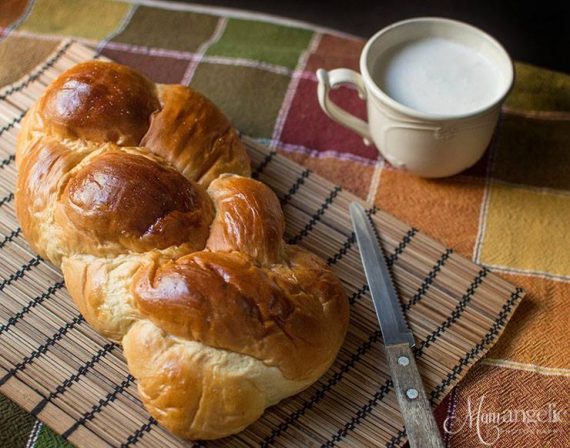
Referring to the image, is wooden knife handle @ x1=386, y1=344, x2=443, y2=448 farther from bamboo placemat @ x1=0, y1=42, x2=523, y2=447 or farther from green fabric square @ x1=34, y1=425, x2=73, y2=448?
green fabric square @ x1=34, y1=425, x2=73, y2=448

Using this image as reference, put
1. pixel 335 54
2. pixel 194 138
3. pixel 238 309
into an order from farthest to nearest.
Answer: pixel 335 54, pixel 194 138, pixel 238 309

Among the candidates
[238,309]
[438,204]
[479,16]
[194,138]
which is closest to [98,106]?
[194,138]

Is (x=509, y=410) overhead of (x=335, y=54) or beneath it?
beneath

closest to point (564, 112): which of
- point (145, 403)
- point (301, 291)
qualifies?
point (301, 291)

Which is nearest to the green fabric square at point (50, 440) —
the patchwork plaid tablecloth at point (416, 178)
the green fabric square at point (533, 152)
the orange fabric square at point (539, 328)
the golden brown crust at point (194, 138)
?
the patchwork plaid tablecloth at point (416, 178)

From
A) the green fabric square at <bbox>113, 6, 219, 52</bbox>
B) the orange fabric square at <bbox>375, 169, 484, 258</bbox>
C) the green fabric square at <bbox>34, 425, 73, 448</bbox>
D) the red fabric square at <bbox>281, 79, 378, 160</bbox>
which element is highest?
the green fabric square at <bbox>113, 6, 219, 52</bbox>

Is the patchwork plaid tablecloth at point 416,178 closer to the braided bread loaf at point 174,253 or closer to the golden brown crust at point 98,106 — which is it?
the braided bread loaf at point 174,253

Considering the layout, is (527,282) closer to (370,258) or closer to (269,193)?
(370,258)

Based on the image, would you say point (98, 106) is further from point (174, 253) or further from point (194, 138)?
point (174, 253)

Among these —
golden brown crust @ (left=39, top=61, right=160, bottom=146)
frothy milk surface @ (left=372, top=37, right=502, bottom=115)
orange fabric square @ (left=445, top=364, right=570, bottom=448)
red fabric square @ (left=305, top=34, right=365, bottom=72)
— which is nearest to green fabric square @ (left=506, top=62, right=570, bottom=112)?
frothy milk surface @ (left=372, top=37, right=502, bottom=115)
